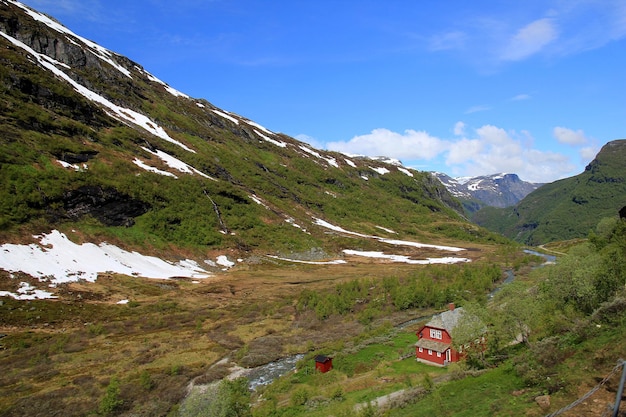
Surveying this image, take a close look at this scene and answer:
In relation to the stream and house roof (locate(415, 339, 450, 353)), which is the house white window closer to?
house roof (locate(415, 339, 450, 353))

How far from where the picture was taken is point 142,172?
94.4 meters

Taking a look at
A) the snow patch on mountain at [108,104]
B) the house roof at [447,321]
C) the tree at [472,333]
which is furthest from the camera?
the snow patch on mountain at [108,104]

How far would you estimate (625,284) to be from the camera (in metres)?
28.7

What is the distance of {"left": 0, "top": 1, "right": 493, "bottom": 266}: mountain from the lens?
7206cm

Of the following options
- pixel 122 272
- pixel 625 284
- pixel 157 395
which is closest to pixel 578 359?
pixel 625 284

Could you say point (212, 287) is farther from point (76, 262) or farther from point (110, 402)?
point (110, 402)

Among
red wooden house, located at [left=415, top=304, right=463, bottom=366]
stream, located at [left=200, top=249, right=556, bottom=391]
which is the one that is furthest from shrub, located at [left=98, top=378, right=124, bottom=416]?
red wooden house, located at [left=415, top=304, right=463, bottom=366]

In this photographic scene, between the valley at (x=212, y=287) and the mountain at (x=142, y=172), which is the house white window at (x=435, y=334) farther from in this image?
the mountain at (x=142, y=172)

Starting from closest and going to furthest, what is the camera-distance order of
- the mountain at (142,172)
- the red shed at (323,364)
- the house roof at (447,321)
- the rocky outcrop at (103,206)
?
the red shed at (323,364) → the house roof at (447,321) → the rocky outcrop at (103,206) → the mountain at (142,172)

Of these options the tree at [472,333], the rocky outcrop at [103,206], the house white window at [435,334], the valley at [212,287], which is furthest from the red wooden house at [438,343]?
the rocky outcrop at [103,206]

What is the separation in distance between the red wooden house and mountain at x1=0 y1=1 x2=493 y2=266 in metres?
56.6

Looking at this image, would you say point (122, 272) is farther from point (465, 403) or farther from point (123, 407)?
point (465, 403)

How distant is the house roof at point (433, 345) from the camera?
38.7 meters

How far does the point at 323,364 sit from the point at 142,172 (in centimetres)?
7425
